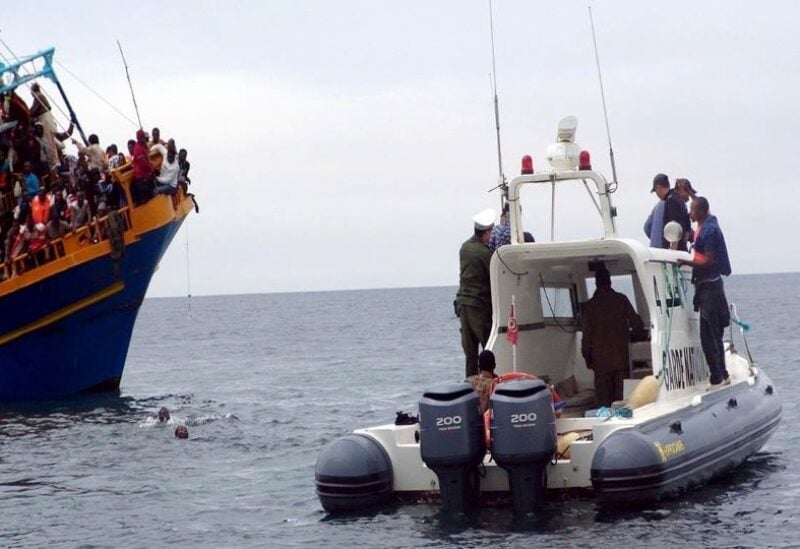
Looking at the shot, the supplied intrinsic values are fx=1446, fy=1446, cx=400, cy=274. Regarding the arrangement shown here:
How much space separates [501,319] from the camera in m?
15.2

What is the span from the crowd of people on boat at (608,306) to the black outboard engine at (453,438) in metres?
2.73

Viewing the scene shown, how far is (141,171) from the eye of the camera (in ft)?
89.1

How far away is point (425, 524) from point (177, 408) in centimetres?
1664

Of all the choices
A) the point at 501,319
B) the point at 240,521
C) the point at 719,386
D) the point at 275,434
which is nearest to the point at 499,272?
the point at 501,319

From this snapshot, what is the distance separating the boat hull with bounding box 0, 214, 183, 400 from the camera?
27.4 m

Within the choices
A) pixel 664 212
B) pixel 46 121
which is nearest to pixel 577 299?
pixel 664 212

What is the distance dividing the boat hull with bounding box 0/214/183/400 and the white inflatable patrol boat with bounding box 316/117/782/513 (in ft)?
43.8

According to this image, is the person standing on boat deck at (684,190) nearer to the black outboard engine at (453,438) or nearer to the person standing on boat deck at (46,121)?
the black outboard engine at (453,438)

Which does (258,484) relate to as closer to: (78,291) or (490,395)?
(490,395)

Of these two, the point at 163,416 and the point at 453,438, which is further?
the point at 163,416

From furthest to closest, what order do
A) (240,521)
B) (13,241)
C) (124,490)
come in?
(13,241) → (124,490) → (240,521)

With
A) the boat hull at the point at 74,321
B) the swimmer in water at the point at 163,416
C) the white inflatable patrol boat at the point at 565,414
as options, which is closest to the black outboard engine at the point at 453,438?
the white inflatable patrol boat at the point at 565,414

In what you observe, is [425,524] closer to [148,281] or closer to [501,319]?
[501,319]

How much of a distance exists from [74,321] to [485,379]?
53.8ft
